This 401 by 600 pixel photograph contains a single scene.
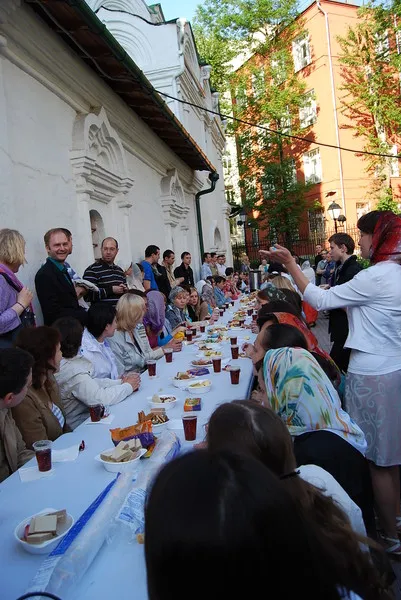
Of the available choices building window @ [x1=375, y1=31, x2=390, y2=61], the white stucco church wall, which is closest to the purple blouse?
the white stucco church wall

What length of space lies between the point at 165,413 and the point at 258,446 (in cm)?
136

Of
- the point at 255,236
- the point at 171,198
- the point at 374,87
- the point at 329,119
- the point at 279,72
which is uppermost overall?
the point at 279,72

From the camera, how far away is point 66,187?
5211mm

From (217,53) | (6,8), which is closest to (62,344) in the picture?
(6,8)

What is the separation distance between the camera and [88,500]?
1.78 metres

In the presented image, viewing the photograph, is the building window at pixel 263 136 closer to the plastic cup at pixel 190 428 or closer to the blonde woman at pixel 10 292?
the blonde woman at pixel 10 292

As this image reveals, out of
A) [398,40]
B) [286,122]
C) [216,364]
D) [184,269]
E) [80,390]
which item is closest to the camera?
[80,390]

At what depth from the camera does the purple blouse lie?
3248 mm

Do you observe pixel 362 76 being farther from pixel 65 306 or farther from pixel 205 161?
pixel 65 306

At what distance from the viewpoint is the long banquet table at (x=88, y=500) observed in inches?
52.4

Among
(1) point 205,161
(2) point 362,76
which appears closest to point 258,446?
(1) point 205,161

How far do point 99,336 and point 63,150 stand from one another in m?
2.59

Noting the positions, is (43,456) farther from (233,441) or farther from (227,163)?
(227,163)

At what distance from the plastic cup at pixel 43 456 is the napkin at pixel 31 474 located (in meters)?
0.02
